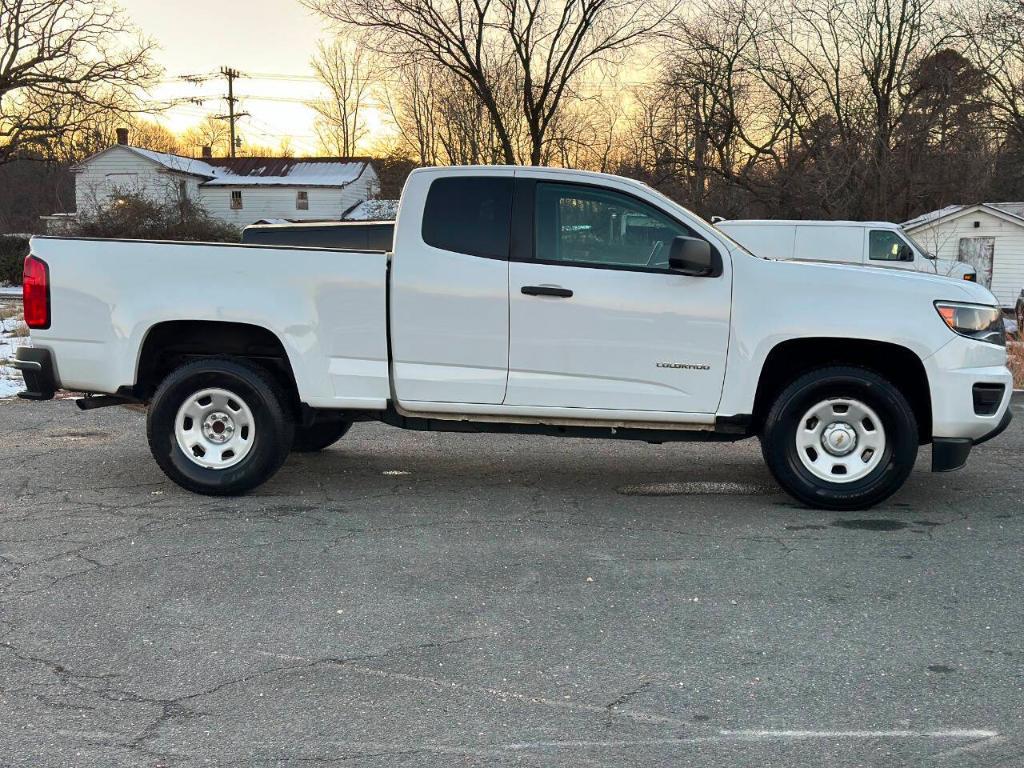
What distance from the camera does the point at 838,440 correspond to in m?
5.67

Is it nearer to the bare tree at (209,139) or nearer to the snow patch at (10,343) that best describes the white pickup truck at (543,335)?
the snow patch at (10,343)

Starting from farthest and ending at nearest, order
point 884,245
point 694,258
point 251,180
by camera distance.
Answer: point 251,180
point 884,245
point 694,258

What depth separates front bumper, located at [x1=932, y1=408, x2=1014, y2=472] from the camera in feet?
18.2

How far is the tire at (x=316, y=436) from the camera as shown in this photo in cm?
731

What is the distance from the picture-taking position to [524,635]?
3830mm

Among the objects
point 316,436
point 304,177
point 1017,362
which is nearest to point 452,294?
point 316,436

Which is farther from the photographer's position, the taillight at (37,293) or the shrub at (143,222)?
the shrub at (143,222)

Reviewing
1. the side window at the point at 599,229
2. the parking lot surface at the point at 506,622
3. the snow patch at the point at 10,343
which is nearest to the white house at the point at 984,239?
the parking lot surface at the point at 506,622

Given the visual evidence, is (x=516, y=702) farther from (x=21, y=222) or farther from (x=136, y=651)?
(x=21, y=222)

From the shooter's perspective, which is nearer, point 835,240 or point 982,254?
point 835,240

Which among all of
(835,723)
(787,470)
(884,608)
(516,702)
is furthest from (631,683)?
(787,470)

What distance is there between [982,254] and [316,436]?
24.3m

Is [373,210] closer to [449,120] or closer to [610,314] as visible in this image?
[449,120]

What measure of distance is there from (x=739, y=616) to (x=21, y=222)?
198ft
